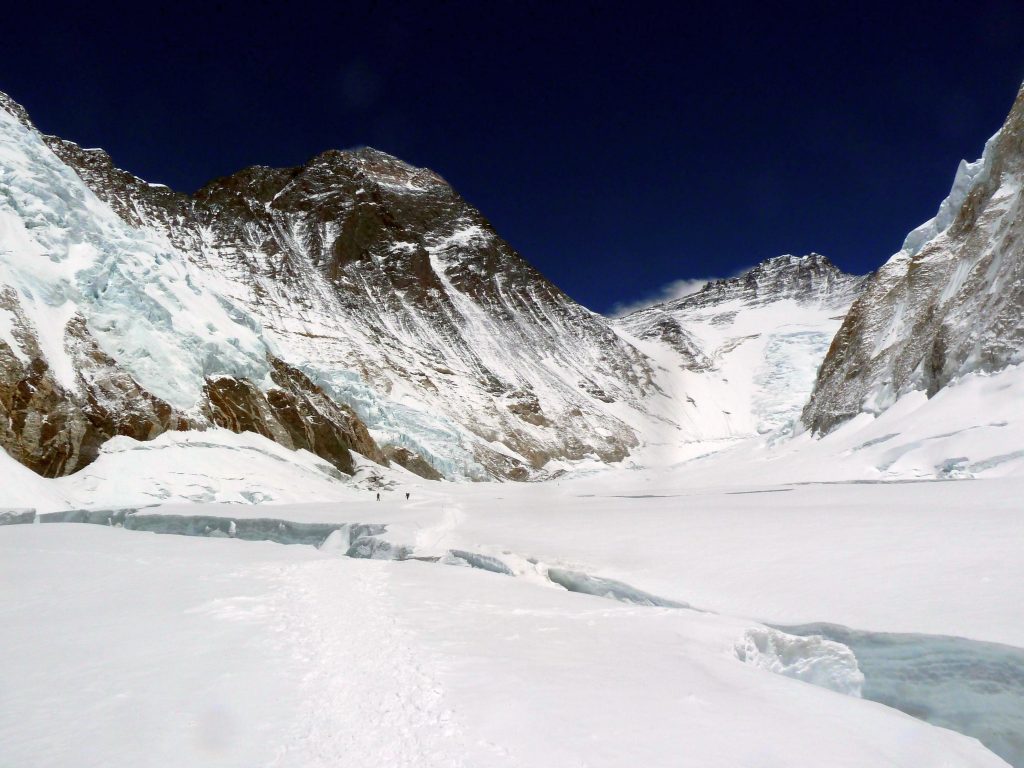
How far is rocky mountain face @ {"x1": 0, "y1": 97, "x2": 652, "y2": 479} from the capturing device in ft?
91.6

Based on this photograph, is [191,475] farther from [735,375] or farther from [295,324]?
[735,375]

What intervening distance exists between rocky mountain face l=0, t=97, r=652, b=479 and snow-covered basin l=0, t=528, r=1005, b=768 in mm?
22936

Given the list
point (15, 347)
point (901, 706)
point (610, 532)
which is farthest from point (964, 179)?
point (15, 347)

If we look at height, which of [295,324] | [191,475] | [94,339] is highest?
[295,324]

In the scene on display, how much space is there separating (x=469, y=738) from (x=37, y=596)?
20.6 ft

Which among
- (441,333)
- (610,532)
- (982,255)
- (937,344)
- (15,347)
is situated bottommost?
(610,532)

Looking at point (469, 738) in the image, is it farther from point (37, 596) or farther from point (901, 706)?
point (37, 596)

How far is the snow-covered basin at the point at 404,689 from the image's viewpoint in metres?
3.70

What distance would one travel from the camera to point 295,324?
6956cm

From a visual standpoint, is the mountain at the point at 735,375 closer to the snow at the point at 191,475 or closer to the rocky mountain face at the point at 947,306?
the rocky mountain face at the point at 947,306

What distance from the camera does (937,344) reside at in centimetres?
2259

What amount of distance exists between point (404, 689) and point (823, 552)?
17.9 ft

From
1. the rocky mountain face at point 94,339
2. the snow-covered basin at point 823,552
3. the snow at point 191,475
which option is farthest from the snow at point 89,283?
the snow-covered basin at point 823,552

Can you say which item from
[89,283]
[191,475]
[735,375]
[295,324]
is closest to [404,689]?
[191,475]
